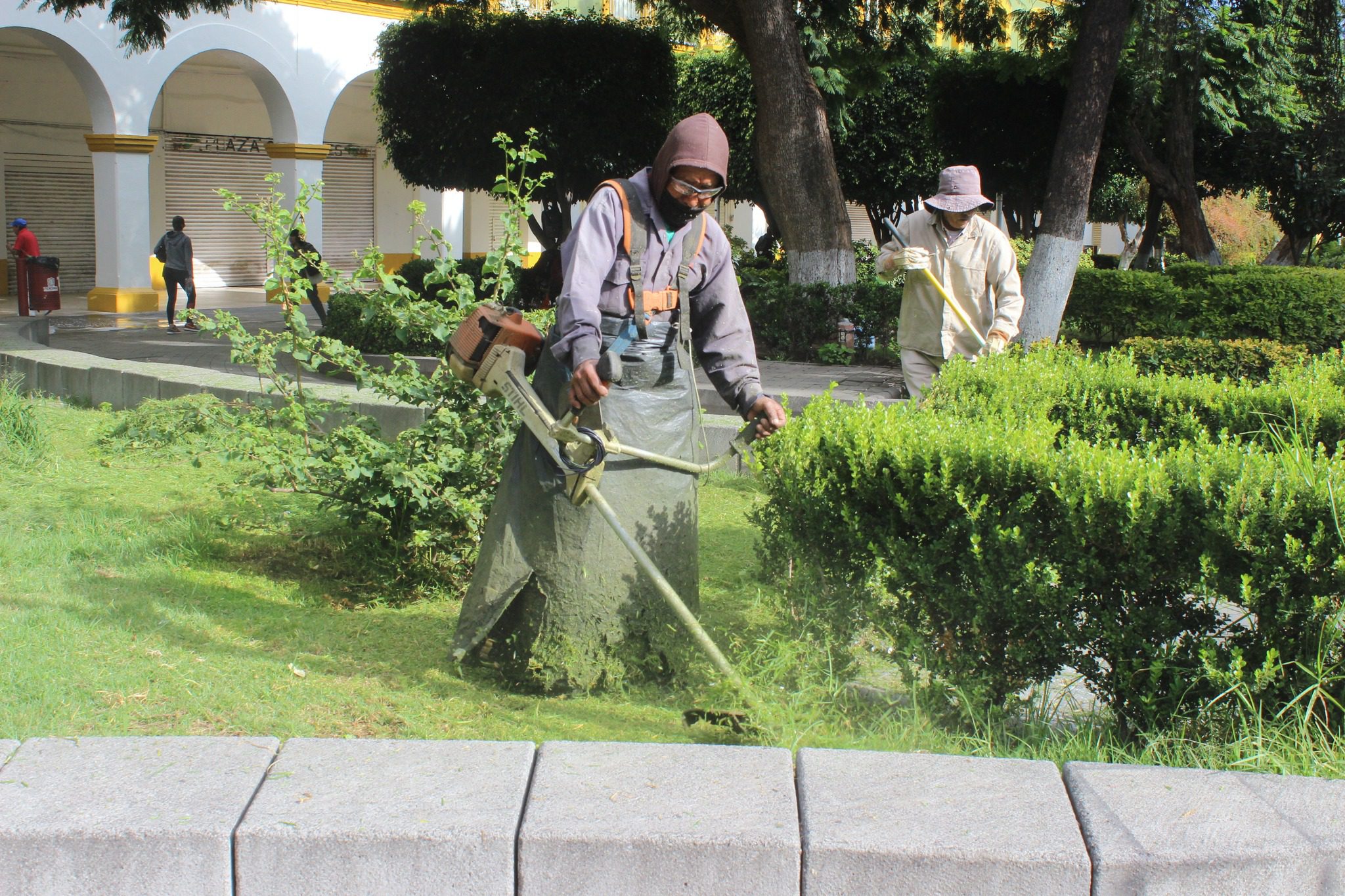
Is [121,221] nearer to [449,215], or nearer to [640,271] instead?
[449,215]

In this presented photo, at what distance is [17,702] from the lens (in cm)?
318

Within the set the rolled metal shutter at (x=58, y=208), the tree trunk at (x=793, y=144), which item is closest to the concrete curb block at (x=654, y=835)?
the tree trunk at (x=793, y=144)

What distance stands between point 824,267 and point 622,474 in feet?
29.6

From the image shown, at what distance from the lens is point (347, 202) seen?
24.8 meters

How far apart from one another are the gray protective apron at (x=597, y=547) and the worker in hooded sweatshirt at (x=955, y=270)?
238 centimetres

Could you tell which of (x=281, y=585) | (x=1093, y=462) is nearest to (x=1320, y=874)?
(x=1093, y=462)

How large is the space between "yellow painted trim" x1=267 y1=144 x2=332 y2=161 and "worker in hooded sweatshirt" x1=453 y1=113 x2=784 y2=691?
56.5ft

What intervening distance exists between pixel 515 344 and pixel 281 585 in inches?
65.7

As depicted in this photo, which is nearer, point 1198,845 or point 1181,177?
point 1198,845

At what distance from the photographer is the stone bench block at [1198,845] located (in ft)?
7.61

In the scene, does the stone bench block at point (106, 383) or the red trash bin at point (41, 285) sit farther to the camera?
the red trash bin at point (41, 285)

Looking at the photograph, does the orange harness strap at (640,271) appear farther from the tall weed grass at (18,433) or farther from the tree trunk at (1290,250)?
the tree trunk at (1290,250)

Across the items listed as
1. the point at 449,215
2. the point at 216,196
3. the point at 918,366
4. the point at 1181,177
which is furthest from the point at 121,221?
the point at 918,366

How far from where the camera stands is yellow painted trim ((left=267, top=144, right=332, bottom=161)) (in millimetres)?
19312
